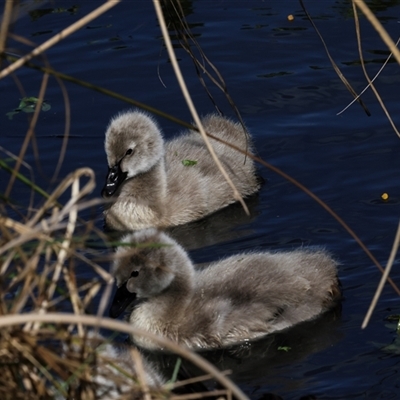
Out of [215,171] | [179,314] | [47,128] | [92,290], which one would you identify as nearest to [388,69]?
[215,171]

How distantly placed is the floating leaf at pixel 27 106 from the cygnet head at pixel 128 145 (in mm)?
1361

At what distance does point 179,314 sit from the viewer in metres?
6.00

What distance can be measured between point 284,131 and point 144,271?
267 cm

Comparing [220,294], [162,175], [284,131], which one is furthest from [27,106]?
[220,294]

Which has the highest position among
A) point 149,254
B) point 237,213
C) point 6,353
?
point 6,353

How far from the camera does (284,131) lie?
8.20 meters

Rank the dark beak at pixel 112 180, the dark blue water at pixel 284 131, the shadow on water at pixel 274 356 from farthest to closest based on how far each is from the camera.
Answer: the dark beak at pixel 112 180
the dark blue water at pixel 284 131
the shadow on water at pixel 274 356

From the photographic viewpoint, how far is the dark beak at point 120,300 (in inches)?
234

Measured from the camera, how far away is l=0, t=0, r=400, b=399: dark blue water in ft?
18.7

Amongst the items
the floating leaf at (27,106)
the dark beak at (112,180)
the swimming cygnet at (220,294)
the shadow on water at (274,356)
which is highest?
the floating leaf at (27,106)

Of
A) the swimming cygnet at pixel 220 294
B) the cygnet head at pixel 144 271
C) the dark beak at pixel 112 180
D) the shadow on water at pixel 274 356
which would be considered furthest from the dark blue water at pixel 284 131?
the cygnet head at pixel 144 271

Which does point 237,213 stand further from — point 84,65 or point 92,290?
point 92,290

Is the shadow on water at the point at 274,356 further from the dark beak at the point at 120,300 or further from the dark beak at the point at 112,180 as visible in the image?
the dark beak at the point at 112,180

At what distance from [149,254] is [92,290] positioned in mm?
2316
